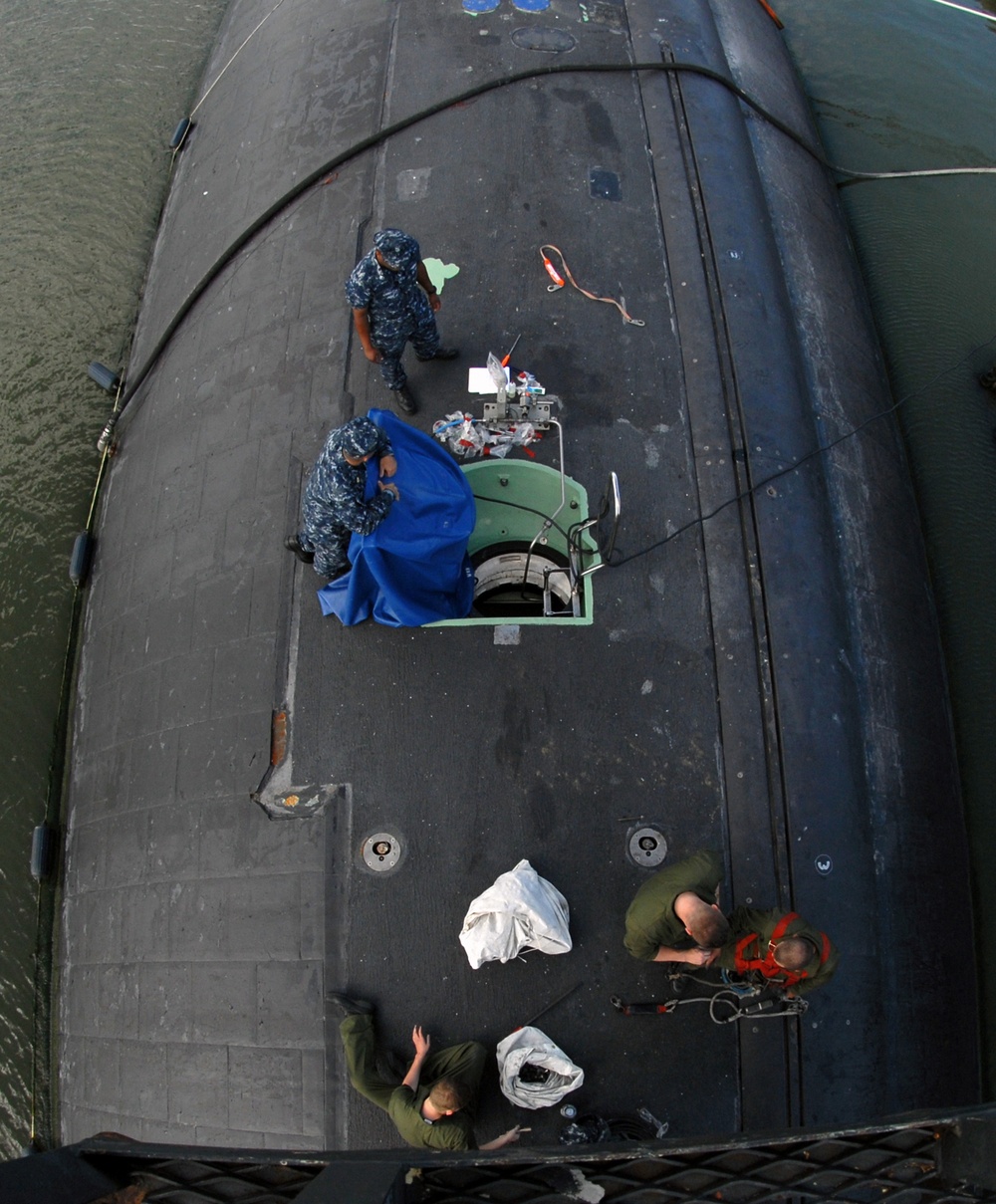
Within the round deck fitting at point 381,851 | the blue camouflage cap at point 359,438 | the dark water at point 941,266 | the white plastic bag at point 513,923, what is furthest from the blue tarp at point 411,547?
the dark water at point 941,266

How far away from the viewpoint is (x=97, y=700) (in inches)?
214

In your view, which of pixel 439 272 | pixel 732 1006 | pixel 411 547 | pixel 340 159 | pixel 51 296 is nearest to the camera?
pixel 732 1006

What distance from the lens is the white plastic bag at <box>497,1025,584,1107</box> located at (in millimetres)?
3732

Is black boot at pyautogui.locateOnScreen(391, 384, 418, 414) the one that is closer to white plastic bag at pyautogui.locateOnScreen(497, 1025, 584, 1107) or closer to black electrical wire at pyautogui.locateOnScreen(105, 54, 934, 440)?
black electrical wire at pyautogui.locateOnScreen(105, 54, 934, 440)

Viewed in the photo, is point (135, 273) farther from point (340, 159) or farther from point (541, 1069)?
point (541, 1069)

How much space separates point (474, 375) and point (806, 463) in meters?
2.13

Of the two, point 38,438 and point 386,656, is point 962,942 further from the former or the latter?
point 38,438

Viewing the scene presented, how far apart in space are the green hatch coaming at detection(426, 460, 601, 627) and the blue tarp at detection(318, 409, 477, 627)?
0.47 meters

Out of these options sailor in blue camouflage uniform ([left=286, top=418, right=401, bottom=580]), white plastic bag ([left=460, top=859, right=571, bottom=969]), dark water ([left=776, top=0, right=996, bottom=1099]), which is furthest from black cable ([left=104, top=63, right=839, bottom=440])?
white plastic bag ([left=460, top=859, right=571, bottom=969])

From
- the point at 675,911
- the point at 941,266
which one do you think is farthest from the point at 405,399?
the point at 941,266

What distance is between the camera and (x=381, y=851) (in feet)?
13.7

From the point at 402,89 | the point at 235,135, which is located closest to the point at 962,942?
the point at 402,89

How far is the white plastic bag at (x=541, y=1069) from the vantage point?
Answer: 3732 millimetres

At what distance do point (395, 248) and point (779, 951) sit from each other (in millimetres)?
3898
